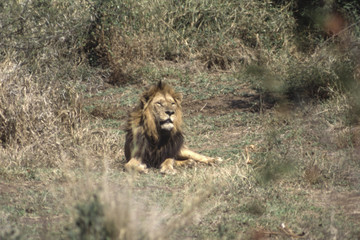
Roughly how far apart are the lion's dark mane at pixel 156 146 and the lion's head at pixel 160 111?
0.09 m

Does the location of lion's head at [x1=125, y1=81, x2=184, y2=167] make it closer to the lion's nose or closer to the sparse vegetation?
the lion's nose

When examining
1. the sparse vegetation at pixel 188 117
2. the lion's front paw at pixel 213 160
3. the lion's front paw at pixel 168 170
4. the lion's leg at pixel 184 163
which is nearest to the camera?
the sparse vegetation at pixel 188 117

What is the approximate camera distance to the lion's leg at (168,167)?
8.45 metres

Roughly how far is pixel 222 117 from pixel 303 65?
5.87 ft

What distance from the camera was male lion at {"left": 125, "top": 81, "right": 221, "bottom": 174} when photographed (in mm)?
8656

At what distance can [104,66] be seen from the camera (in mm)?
14430

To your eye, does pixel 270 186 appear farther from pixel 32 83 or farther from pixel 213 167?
pixel 32 83

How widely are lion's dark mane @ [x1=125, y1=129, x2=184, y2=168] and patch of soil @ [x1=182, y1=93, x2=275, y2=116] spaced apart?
321 cm

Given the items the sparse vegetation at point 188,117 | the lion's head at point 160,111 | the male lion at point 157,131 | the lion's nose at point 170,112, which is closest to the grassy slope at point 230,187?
the sparse vegetation at point 188,117

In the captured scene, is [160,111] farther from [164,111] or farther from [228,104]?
[228,104]

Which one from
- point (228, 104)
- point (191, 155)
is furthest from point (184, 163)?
point (228, 104)

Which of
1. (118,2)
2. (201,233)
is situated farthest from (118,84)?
(201,233)

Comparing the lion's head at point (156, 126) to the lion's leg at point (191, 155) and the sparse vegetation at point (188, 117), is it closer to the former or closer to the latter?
the lion's leg at point (191, 155)

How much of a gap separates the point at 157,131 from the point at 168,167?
563 mm
